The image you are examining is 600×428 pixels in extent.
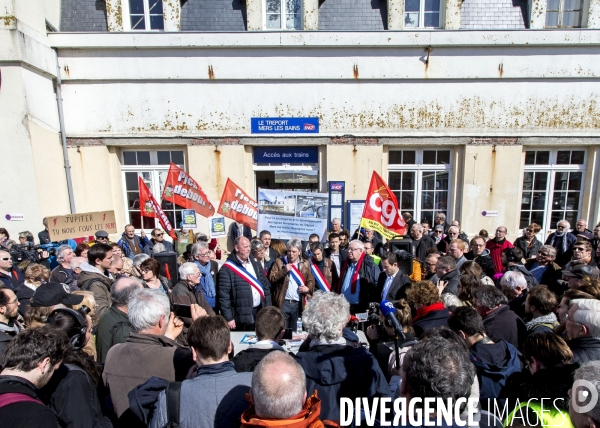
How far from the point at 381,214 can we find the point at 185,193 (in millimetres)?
4018

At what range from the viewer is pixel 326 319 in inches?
84.3

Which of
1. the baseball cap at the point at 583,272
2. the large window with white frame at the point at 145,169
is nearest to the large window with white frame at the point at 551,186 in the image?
→ the baseball cap at the point at 583,272

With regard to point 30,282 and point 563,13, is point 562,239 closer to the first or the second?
point 563,13

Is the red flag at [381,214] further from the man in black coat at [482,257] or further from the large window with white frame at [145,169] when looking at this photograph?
the large window with white frame at [145,169]

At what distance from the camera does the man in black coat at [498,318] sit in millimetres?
2623

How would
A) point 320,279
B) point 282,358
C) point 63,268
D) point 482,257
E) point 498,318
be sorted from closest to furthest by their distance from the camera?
point 282,358
point 498,318
point 63,268
point 320,279
point 482,257

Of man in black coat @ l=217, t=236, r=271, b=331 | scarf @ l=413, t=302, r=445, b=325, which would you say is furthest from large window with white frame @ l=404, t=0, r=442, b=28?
scarf @ l=413, t=302, r=445, b=325

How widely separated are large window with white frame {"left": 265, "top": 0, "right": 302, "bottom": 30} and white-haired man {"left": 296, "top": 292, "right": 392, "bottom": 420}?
844 centimetres

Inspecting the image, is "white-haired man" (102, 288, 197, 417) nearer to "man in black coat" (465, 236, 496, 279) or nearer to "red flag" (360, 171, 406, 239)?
"red flag" (360, 171, 406, 239)

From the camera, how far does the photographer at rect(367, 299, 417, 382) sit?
227cm

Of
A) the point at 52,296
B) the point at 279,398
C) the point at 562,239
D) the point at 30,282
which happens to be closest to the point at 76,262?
the point at 30,282

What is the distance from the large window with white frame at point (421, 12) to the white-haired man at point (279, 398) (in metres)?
9.40

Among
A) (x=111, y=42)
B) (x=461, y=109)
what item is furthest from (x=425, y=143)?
(x=111, y=42)

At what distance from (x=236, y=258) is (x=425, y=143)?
251 inches
